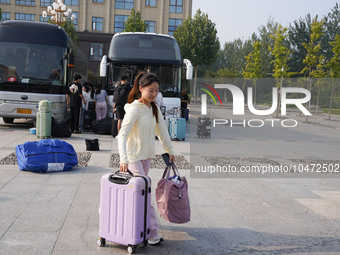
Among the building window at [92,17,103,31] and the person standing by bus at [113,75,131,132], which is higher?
the building window at [92,17,103,31]

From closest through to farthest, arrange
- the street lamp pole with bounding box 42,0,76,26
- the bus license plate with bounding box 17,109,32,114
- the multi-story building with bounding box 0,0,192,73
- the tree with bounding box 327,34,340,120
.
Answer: the bus license plate with bounding box 17,109,32,114 < the tree with bounding box 327,34,340,120 < the street lamp pole with bounding box 42,0,76,26 < the multi-story building with bounding box 0,0,192,73

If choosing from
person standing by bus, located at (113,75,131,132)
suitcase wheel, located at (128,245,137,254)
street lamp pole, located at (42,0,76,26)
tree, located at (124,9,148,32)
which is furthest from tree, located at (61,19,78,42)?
suitcase wheel, located at (128,245,137,254)

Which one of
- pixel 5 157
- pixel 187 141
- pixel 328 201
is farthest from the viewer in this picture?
pixel 187 141

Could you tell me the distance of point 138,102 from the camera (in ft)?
17.1

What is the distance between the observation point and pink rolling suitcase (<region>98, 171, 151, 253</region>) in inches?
189

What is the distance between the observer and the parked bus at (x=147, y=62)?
57.6ft

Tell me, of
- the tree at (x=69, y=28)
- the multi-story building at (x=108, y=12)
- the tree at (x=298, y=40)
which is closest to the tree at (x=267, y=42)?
the tree at (x=298, y=40)

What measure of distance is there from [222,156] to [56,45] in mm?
8181

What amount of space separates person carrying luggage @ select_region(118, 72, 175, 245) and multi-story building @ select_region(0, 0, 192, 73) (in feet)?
213

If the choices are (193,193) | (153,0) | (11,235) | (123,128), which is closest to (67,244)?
(11,235)

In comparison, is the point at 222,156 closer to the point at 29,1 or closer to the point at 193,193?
the point at 193,193

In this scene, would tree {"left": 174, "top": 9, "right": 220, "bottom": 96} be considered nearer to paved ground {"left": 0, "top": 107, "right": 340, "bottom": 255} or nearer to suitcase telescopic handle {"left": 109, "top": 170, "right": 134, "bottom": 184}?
paved ground {"left": 0, "top": 107, "right": 340, "bottom": 255}

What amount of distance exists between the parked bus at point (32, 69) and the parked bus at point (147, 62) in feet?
4.84

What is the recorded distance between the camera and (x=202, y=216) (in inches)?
252
